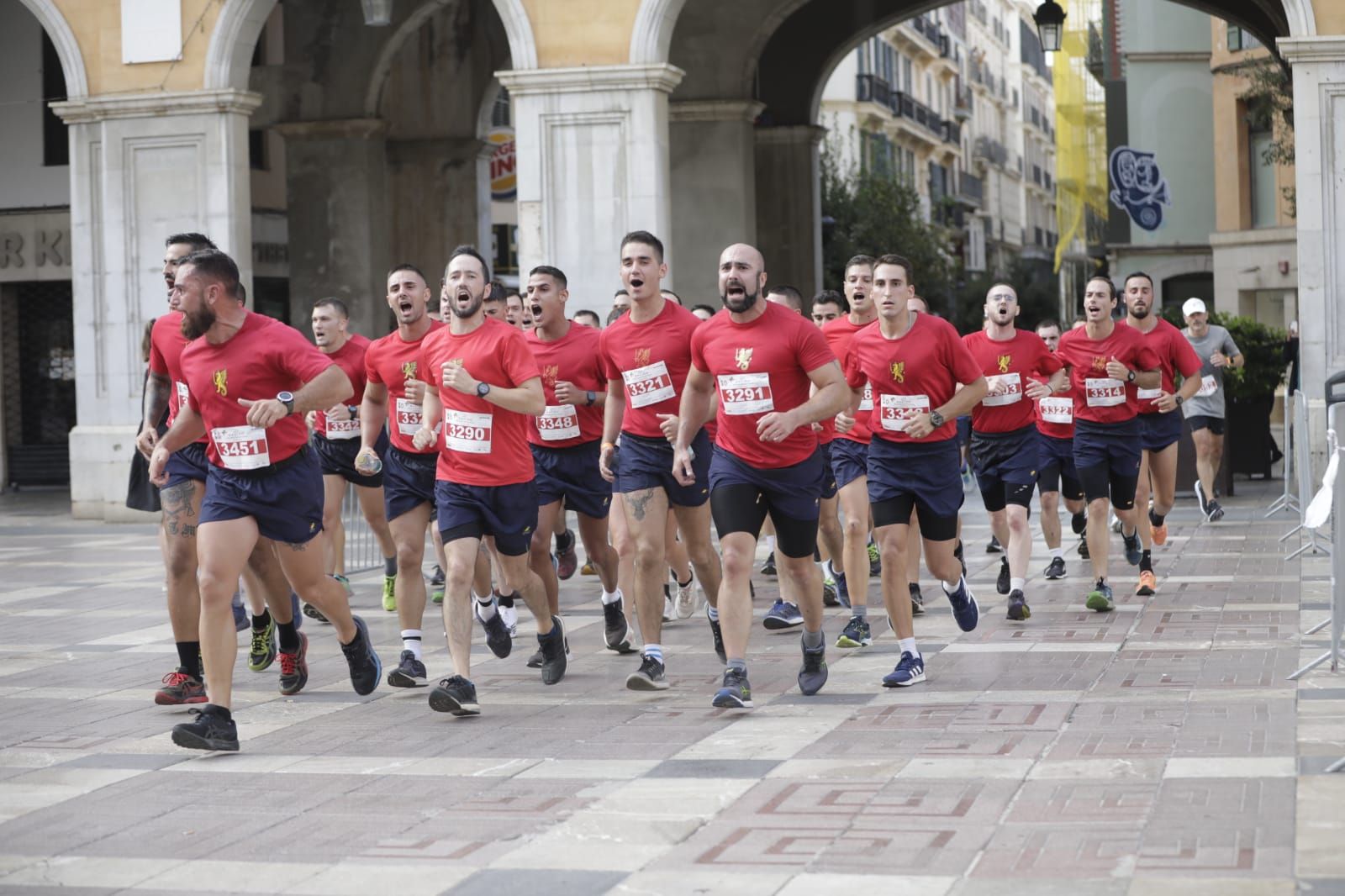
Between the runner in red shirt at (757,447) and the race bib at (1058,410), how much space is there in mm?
4971

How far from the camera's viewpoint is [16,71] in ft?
90.9

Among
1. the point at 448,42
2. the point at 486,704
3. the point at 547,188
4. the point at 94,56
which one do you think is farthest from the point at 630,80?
the point at 486,704

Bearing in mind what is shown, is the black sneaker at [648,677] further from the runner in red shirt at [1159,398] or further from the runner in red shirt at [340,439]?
the runner in red shirt at [1159,398]

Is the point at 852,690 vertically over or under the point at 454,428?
under

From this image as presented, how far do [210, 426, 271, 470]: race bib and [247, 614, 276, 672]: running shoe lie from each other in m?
2.15

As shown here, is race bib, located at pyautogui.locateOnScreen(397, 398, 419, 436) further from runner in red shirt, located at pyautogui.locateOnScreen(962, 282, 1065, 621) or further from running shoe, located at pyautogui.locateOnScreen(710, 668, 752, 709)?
runner in red shirt, located at pyautogui.locateOnScreen(962, 282, 1065, 621)

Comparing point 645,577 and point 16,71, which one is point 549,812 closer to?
point 645,577

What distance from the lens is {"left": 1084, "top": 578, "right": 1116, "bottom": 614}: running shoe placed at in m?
11.9

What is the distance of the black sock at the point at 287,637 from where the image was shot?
9469 millimetres

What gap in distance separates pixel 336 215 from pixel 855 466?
59.9ft

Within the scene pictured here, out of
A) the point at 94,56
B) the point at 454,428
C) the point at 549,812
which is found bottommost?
the point at 549,812

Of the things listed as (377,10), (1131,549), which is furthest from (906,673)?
(377,10)

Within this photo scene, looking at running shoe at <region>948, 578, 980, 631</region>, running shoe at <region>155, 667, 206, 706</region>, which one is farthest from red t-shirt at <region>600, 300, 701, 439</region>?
running shoe at <region>155, 667, 206, 706</region>

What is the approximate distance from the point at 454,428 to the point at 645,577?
1.20m
